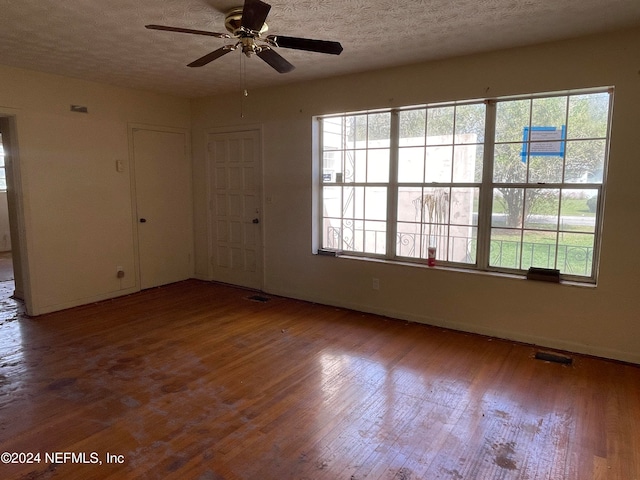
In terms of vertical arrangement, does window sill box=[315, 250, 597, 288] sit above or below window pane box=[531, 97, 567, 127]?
below

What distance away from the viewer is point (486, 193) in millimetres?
3814

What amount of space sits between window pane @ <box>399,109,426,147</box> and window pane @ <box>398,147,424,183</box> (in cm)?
8

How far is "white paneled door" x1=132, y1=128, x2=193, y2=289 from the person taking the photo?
17.6ft

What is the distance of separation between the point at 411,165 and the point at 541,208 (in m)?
1.29

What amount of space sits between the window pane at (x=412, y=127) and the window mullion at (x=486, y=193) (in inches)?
24.5

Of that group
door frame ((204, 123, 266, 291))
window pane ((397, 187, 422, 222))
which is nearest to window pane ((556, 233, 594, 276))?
window pane ((397, 187, 422, 222))

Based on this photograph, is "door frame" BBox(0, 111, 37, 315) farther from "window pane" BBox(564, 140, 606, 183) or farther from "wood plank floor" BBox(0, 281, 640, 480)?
"window pane" BBox(564, 140, 606, 183)

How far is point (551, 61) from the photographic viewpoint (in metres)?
3.36

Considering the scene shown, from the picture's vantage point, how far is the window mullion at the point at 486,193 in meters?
3.74

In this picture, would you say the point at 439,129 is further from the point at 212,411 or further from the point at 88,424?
the point at 88,424

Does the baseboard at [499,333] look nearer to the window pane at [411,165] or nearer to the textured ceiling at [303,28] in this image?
the window pane at [411,165]

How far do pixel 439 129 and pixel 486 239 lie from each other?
1.18m

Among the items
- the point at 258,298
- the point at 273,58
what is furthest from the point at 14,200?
the point at 273,58

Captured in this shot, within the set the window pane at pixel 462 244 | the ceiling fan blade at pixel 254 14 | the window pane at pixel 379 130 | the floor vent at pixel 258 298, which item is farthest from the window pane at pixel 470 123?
the floor vent at pixel 258 298
